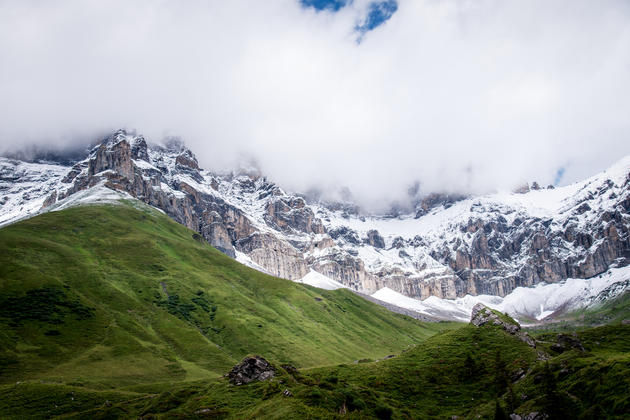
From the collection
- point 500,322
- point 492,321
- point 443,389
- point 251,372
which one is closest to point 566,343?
point 500,322

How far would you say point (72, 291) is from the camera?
649 ft

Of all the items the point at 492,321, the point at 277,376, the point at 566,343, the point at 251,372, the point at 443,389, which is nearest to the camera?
the point at 443,389

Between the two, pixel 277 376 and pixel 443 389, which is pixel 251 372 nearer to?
pixel 277 376

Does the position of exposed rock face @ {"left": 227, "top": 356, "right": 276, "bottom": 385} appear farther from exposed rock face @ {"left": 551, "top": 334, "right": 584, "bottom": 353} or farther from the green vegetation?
exposed rock face @ {"left": 551, "top": 334, "right": 584, "bottom": 353}

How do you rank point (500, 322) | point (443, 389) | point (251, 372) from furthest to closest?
point (500, 322), point (251, 372), point (443, 389)

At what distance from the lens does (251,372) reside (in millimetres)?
98625

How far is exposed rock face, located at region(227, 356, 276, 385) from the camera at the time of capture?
9706 cm

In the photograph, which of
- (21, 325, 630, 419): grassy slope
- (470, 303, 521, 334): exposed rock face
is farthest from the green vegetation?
(470, 303, 521, 334): exposed rock face

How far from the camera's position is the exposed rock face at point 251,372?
318ft

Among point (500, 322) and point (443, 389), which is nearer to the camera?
point (443, 389)

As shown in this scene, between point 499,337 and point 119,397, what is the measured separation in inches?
4091

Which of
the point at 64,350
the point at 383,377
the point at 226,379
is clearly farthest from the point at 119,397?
the point at 383,377

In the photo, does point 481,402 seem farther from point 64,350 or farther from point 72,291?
point 72,291

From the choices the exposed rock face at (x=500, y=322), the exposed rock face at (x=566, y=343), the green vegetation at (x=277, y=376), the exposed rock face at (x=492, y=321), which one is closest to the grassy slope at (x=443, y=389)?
the green vegetation at (x=277, y=376)
